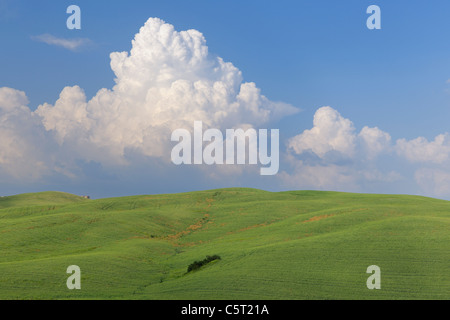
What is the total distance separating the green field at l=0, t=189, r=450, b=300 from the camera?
4112 centimetres

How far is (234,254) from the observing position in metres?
53.9

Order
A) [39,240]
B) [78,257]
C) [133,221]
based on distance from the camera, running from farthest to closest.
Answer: [133,221]
[39,240]
[78,257]

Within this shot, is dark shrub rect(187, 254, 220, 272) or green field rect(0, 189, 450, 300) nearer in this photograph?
green field rect(0, 189, 450, 300)

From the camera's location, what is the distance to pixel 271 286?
134 ft

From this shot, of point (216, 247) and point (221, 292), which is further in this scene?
point (216, 247)

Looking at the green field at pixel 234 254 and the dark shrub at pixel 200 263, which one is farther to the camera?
the dark shrub at pixel 200 263

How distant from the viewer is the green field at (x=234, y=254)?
41.1 m

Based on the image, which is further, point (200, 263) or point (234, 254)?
point (234, 254)

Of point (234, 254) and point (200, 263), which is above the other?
point (234, 254)
